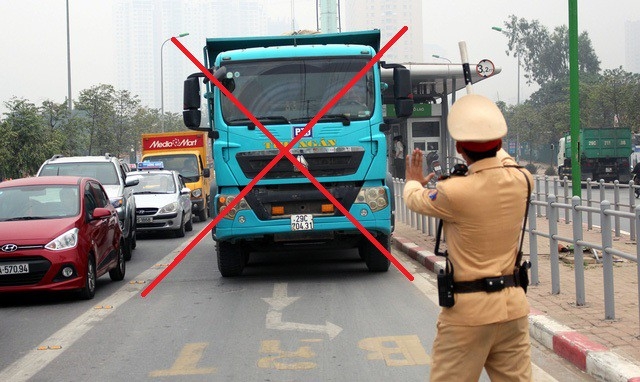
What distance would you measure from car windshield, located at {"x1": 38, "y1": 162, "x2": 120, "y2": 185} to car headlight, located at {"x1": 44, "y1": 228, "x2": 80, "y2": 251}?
678 cm

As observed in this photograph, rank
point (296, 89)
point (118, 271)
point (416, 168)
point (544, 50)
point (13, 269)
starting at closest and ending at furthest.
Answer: point (416, 168) → point (13, 269) → point (296, 89) → point (118, 271) → point (544, 50)

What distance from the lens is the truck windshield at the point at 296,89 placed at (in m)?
12.5

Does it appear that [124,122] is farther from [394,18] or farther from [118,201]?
[394,18]

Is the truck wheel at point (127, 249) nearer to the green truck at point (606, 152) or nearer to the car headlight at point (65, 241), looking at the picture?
the car headlight at point (65, 241)

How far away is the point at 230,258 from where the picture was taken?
43.8ft

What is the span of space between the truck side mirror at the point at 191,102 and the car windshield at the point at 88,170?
6.37 metres

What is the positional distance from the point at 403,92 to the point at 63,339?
5.53 m

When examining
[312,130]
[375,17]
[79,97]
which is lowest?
[312,130]

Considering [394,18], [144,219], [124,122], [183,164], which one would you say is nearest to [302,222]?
[144,219]

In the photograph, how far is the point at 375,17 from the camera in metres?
140

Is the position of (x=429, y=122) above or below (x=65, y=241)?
above

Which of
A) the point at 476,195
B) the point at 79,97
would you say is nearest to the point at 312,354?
the point at 476,195

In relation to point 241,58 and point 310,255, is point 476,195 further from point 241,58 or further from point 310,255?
point 310,255

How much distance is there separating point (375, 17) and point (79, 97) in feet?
306
